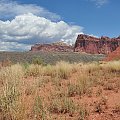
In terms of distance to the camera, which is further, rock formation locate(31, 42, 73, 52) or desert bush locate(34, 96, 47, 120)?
rock formation locate(31, 42, 73, 52)

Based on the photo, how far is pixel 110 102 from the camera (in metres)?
8.76

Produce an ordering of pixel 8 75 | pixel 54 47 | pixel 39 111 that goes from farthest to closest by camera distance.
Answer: pixel 54 47 → pixel 8 75 → pixel 39 111

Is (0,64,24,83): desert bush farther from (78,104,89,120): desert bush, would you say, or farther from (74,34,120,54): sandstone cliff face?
(74,34,120,54): sandstone cliff face

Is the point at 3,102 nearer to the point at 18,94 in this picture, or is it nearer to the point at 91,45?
the point at 18,94

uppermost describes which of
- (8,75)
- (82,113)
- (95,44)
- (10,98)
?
(95,44)

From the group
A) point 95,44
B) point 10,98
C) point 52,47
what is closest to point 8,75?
point 10,98

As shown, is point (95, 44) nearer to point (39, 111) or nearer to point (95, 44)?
point (95, 44)

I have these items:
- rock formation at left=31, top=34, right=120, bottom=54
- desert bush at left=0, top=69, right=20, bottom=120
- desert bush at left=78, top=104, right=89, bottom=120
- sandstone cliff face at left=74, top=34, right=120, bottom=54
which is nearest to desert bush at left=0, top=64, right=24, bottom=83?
desert bush at left=0, top=69, right=20, bottom=120

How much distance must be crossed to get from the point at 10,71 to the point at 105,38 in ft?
469

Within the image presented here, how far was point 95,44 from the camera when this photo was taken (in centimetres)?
14712

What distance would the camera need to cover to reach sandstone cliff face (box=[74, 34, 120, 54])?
142 meters

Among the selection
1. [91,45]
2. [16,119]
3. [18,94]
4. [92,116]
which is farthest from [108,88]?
[91,45]

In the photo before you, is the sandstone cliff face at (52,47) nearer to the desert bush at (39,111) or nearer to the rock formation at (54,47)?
the rock formation at (54,47)

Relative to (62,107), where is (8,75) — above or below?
above
